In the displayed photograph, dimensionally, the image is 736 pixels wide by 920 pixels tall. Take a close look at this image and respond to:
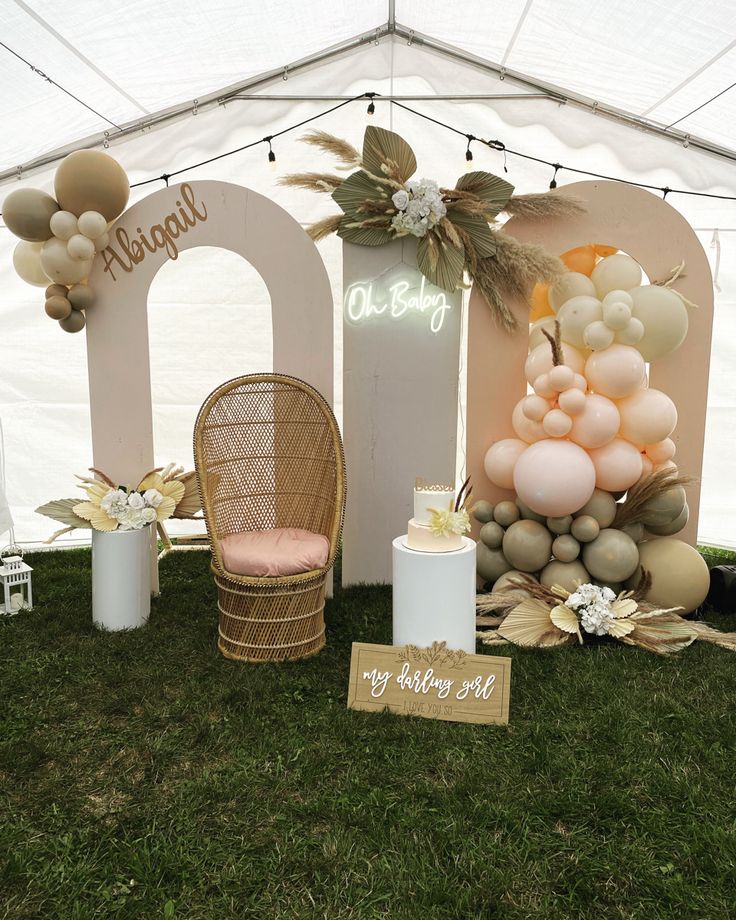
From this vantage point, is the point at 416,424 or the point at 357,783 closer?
the point at 357,783

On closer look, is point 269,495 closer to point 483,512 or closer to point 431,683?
point 483,512

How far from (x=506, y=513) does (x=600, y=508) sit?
417mm

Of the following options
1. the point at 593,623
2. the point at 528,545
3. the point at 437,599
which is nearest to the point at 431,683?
the point at 437,599

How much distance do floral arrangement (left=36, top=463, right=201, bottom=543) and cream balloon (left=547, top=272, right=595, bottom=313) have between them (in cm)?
192

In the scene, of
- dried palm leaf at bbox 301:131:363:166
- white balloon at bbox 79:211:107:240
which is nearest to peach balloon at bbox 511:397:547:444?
dried palm leaf at bbox 301:131:363:166

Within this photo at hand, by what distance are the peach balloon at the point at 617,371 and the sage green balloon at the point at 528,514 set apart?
61 cm

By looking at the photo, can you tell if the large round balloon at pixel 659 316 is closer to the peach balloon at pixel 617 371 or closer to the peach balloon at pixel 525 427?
the peach balloon at pixel 617 371

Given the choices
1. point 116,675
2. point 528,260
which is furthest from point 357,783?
point 528,260

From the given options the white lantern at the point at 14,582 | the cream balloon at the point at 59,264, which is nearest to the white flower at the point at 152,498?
the white lantern at the point at 14,582

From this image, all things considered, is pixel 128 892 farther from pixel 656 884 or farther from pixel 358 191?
pixel 358 191

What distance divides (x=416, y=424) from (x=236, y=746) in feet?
6.17

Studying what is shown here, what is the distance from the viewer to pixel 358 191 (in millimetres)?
3363

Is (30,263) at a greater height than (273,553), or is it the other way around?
(30,263)

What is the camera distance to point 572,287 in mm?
3252
